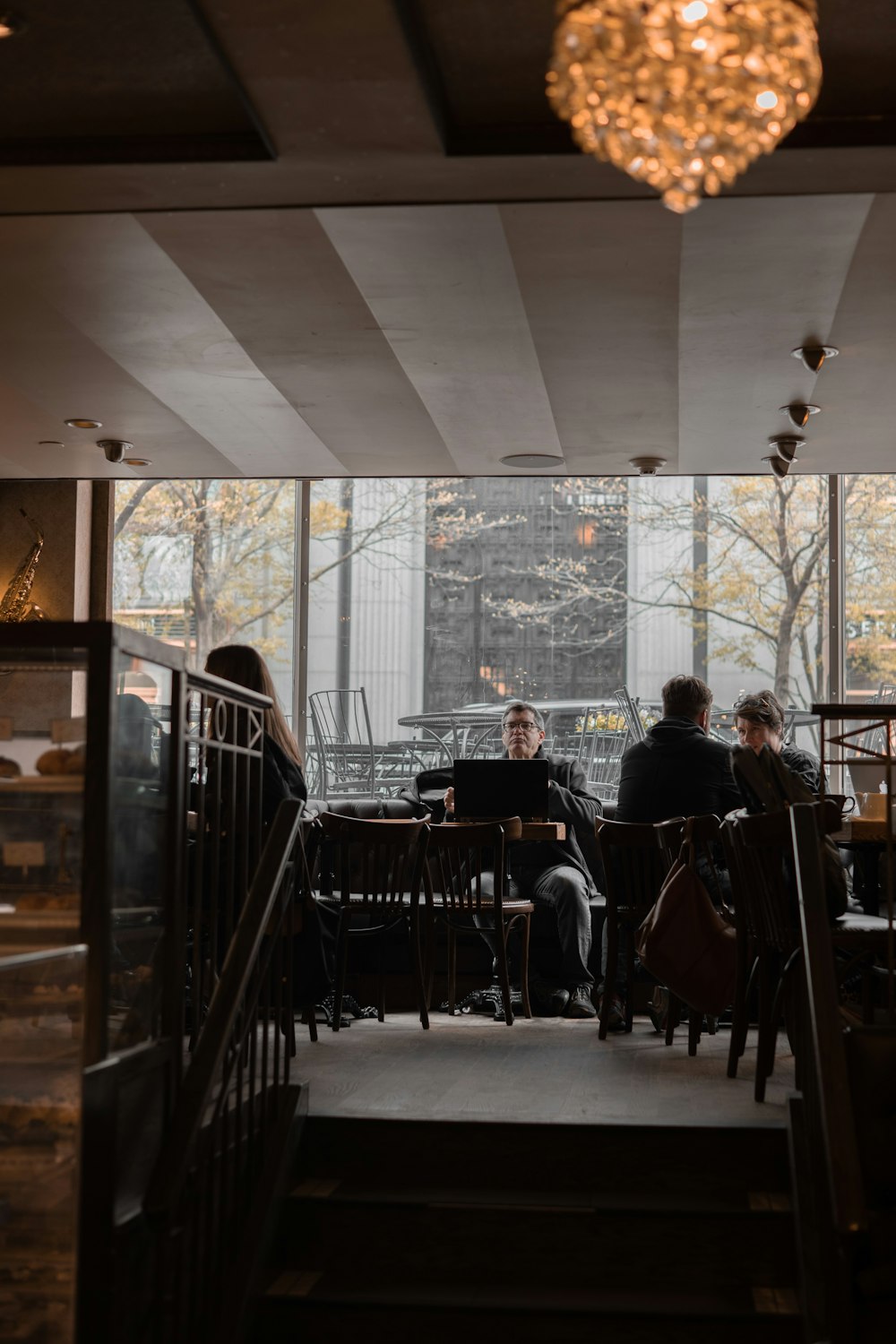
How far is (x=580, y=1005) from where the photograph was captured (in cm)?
663

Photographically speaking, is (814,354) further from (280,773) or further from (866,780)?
(280,773)

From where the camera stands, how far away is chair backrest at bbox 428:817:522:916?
20.0 feet

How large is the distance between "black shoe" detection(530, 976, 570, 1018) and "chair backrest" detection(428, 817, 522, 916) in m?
0.53

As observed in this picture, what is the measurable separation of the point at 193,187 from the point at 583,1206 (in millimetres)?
3214

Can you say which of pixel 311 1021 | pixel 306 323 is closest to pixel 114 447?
pixel 306 323

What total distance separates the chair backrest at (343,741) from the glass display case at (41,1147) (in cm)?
592

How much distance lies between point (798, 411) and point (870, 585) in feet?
9.30

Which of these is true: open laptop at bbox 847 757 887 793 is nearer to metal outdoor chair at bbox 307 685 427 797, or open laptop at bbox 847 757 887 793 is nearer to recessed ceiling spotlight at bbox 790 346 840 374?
recessed ceiling spotlight at bbox 790 346 840 374

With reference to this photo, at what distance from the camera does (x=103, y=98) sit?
379 cm

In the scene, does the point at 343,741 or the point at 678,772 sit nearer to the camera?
the point at 678,772

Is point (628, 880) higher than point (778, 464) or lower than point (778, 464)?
lower

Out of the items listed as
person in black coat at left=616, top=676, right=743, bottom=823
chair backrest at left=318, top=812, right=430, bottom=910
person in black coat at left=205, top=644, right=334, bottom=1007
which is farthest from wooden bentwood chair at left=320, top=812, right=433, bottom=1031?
person in black coat at left=616, top=676, right=743, bottom=823

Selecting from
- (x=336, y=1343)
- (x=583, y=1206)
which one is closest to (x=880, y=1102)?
(x=583, y=1206)

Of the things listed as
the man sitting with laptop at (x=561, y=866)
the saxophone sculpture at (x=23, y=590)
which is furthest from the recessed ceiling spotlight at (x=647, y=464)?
the saxophone sculpture at (x=23, y=590)
